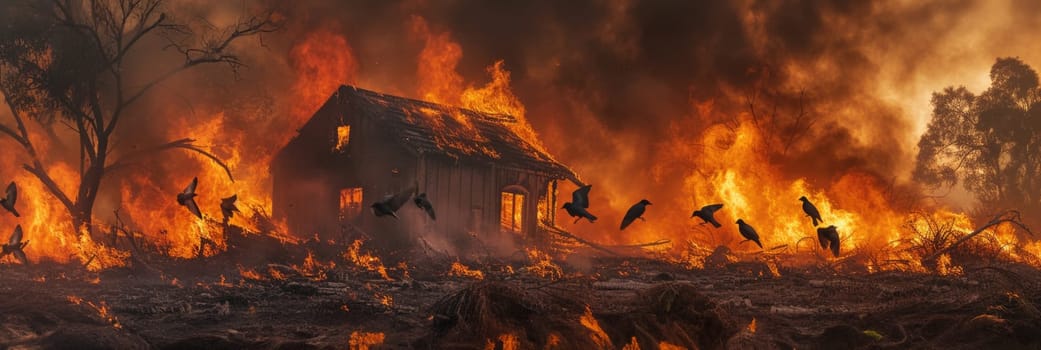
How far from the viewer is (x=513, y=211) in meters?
27.2

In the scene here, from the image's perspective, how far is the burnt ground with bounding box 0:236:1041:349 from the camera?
7.44 metres

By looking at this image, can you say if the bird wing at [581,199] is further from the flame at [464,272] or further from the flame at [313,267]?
the flame at [313,267]

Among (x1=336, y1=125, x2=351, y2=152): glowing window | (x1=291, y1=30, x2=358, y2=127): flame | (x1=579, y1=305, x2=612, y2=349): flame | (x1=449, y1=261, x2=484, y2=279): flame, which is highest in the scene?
(x1=291, y1=30, x2=358, y2=127): flame

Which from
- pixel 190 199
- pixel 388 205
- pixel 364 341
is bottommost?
pixel 364 341

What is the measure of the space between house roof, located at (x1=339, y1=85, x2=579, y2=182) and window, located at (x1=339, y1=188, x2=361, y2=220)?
8.68 feet

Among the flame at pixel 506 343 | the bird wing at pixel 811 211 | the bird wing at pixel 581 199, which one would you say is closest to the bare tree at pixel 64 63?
the bird wing at pixel 581 199

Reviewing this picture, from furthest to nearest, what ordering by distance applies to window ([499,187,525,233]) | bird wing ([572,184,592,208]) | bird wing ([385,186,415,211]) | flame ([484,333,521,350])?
window ([499,187,525,233])
bird wing ([385,186,415,211])
bird wing ([572,184,592,208])
flame ([484,333,521,350])

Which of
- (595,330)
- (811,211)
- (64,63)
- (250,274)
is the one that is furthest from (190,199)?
(64,63)

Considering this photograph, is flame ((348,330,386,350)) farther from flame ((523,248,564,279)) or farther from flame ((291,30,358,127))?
flame ((291,30,358,127))

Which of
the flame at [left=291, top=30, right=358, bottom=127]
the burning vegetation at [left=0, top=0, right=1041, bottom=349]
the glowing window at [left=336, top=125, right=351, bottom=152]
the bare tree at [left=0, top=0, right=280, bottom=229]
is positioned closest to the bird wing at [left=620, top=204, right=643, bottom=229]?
the burning vegetation at [left=0, top=0, right=1041, bottom=349]

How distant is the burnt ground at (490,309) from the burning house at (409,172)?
448 cm

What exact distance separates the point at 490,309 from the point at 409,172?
1689 cm

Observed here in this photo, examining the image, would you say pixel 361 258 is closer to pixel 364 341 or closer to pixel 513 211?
pixel 513 211

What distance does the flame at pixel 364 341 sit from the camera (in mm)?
8484
